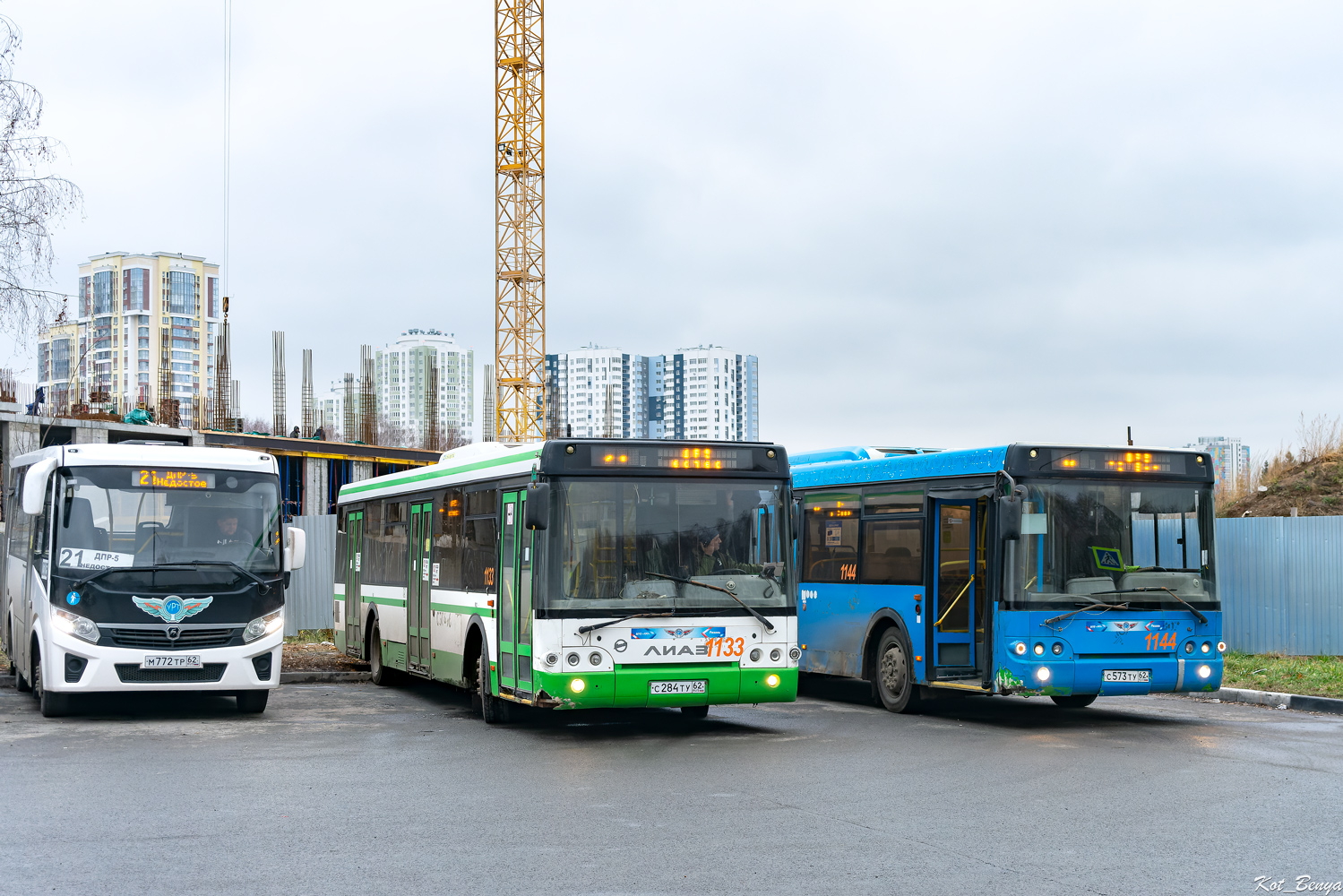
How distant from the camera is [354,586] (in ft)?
70.1

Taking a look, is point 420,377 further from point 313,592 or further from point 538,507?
point 538,507

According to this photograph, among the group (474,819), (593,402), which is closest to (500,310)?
(593,402)

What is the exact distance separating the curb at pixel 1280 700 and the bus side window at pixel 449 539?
29.8 ft

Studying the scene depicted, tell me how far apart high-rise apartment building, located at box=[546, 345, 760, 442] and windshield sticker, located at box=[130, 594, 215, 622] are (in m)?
107

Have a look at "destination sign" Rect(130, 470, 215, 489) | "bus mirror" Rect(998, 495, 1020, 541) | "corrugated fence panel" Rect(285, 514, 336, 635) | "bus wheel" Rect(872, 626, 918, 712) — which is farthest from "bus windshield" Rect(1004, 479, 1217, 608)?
"corrugated fence panel" Rect(285, 514, 336, 635)

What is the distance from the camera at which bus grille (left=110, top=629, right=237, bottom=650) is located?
14.8 meters

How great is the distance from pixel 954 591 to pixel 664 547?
379 cm

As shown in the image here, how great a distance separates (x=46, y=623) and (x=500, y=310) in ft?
183

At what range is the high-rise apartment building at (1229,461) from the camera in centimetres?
1569

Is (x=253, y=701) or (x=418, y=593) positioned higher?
(x=418, y=593)

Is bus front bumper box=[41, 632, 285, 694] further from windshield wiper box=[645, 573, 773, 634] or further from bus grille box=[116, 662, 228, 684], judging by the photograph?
windshield wiper box=[645, 573, 773, 634]

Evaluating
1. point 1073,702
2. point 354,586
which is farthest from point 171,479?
point 1073,702

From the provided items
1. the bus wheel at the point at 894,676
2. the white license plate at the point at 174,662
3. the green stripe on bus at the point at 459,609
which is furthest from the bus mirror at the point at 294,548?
the bus wheel at the point at 894,676

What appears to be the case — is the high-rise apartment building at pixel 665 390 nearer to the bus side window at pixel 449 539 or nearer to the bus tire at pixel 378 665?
the bus tire at pixel 378 665
